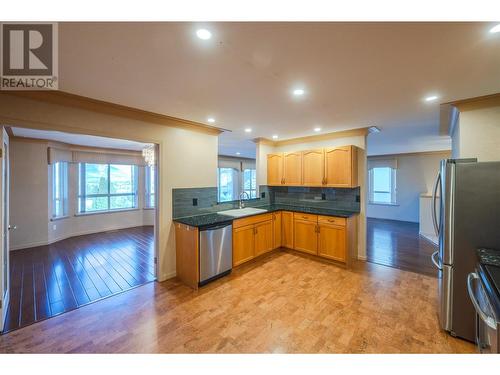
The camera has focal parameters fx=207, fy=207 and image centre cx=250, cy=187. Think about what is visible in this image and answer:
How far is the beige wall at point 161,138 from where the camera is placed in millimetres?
2068

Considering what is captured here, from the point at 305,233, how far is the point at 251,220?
113cm

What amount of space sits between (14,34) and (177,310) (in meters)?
2.68

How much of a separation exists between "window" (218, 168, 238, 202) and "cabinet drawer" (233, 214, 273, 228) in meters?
5.12

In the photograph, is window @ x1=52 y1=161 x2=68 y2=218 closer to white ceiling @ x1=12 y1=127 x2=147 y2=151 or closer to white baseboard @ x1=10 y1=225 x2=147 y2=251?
white baseboard @ x1=10 y1=225 x2=147 y2=251

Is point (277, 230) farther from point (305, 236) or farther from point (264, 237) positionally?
point (305, 236)

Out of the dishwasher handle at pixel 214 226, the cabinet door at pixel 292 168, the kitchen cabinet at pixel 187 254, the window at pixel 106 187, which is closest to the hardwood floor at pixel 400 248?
the cabinet door at pixel 292 168

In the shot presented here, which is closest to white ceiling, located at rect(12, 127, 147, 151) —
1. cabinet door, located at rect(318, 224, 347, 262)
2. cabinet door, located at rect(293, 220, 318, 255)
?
cabinet door, located at rect(293, 220, 318, 255)

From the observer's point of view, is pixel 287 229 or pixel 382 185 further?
pixel 382 185

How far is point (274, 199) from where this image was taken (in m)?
5.08

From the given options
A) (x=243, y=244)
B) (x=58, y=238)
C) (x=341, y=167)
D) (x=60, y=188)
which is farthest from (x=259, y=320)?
(x=60, y=188)

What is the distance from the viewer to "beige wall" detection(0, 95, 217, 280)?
6.79 ft

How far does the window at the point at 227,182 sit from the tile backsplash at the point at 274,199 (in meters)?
4.28

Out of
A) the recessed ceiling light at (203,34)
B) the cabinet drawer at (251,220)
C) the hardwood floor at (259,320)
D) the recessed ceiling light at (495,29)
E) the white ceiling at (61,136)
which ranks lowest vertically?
the hardwood floor at (259,320)

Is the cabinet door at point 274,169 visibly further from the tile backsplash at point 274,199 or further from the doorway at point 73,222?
the doorway at point 73,222
